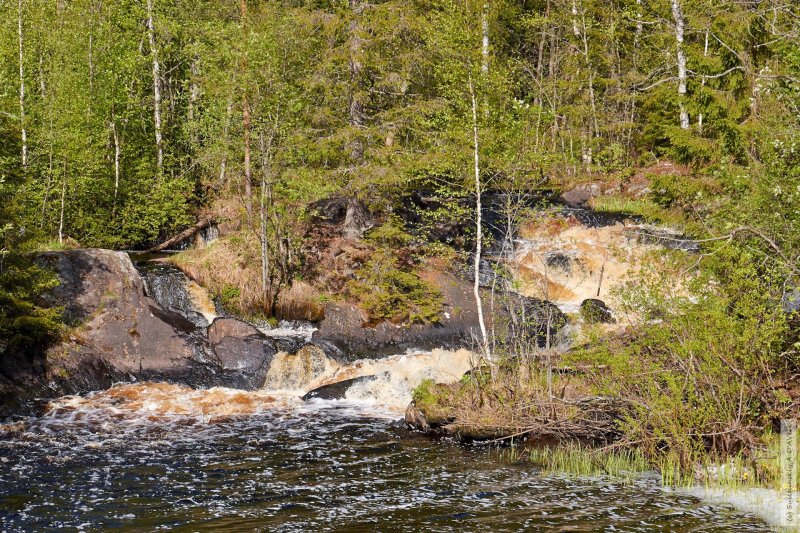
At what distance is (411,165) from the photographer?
19.8 meters

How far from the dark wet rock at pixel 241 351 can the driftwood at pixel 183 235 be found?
22.6 ft

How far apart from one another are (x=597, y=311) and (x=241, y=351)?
915cm

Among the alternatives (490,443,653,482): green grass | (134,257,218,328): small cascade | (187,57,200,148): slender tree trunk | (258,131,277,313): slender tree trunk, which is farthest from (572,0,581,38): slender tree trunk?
(490,443,653,482): green grass

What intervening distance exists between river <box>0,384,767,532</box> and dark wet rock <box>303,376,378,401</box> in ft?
4.04

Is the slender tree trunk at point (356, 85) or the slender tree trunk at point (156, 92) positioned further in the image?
the slender tree trunk at point (156, 92)

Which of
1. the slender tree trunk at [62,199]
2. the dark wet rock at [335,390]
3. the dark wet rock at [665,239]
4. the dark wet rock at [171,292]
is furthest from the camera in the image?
the slender tree trunk at [62,199]

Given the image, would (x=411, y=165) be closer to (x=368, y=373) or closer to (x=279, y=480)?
(x=368, y=373)

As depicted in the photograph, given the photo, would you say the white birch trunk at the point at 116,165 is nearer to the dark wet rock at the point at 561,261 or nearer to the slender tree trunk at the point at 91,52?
the slender tree trunk at the point at 91,52

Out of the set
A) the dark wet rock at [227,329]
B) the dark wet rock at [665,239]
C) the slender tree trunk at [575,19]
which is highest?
the slender tree trunk at [575,19]

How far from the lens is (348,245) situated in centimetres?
2191

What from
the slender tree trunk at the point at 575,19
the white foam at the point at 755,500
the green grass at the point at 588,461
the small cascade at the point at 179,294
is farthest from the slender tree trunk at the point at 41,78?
the white foam at the point at 755,500

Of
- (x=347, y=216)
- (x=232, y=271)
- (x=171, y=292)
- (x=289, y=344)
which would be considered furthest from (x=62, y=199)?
(x=289, y=344)

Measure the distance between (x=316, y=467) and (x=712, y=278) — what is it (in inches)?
268

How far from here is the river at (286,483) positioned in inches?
317
